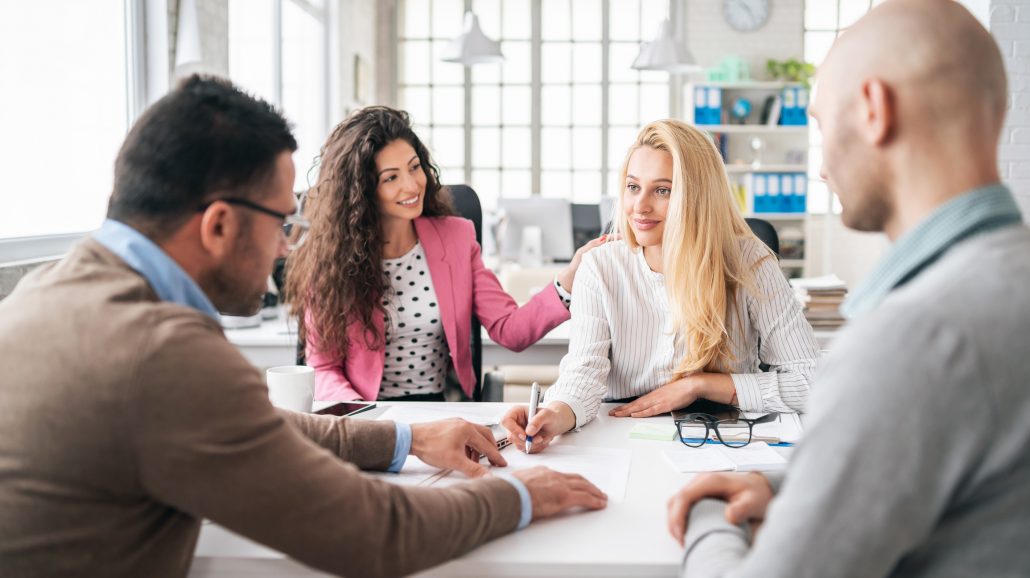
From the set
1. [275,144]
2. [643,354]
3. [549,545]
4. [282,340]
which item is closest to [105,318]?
[275,144]

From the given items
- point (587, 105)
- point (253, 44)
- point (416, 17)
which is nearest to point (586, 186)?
point (587, 105)

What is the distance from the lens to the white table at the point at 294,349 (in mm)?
2623

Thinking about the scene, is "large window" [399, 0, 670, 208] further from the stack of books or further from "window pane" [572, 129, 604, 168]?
the stack of books

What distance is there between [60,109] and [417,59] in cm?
600

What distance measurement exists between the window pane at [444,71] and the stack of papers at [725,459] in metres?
7.64

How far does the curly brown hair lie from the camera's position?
2.28 m

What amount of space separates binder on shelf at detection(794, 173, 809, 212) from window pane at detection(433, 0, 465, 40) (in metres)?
3.66

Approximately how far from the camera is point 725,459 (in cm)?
143

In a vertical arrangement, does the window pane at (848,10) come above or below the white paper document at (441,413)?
above

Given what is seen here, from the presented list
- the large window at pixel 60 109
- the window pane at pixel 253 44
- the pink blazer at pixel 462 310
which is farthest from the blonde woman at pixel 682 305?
the window pane at pixel 253 44

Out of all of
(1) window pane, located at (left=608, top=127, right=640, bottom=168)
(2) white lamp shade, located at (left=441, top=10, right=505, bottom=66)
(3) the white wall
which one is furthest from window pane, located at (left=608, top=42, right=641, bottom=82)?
(2) white lamp shade, located at (left=441, top=10, right=505, bottom=66)

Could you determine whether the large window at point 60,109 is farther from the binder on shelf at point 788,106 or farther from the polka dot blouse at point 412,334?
the binder on shelf at point 788,106

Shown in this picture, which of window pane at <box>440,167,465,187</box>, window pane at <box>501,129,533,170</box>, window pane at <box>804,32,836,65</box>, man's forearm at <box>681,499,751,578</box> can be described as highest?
window pane at <box>804,32,836,65</box>

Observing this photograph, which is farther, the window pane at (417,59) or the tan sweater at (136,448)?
the window pane at (417,59)
